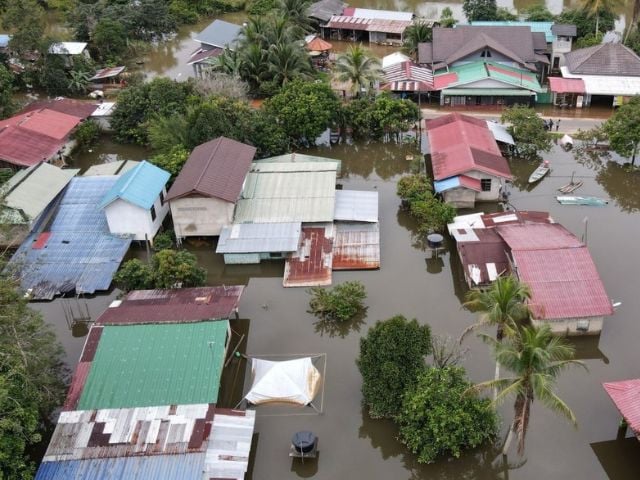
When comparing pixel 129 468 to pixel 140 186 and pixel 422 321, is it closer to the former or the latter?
pixel 422 321

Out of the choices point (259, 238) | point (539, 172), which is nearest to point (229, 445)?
point (259, 238)

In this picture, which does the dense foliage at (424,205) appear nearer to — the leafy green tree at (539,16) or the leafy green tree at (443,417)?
the leafy green tree at (443,417)

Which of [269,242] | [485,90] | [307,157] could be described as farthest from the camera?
[485,90]

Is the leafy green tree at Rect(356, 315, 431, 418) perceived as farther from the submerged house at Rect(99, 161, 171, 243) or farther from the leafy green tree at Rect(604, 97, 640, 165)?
the leafy green tree at Rect(604, 97, 640, 165)

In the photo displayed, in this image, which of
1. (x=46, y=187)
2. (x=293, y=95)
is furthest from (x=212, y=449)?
(x=293, y=95)

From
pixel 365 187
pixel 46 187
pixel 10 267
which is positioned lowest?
pixel 365 187

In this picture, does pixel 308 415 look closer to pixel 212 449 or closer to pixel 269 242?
pixel 212 449

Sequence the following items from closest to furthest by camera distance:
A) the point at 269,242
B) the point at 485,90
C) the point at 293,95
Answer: the point at 269,242 → the point at 293,95 → the point at 485,90
